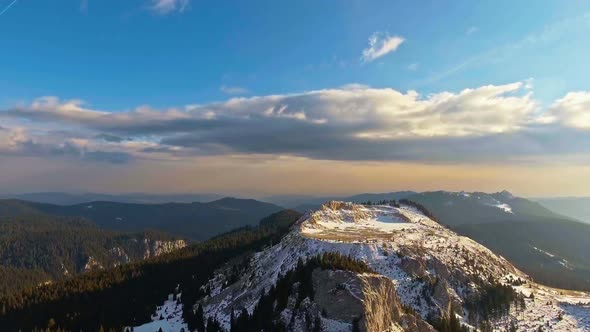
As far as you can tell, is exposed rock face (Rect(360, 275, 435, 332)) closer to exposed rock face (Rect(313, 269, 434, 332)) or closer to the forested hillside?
exposed rock face (Rect(313, 269, 434, 332))

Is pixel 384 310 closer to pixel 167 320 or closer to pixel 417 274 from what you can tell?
pixel 417 274

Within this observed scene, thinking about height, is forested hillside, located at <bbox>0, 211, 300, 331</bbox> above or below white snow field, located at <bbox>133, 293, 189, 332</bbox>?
above

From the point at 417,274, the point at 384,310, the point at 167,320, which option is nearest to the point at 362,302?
the point at 384,310

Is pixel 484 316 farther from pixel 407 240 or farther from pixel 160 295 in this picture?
pixel 160 295

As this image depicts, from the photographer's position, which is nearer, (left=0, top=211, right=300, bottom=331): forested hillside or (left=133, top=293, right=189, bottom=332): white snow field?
(left=133, top=293, right=189, bottom=332): white snow field

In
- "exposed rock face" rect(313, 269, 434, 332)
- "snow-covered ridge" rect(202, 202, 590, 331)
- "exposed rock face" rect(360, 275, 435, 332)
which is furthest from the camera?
"snow-covered ridge" rect(202, 202, 590, 331)

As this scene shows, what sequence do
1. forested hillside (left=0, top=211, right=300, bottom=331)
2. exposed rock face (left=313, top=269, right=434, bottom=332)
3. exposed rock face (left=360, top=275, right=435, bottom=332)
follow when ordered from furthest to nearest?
forested hillside (left=0, top=211, right=300, bottom=331) < exposed rock face (left=360, top=275, right=435, bottom=332) < exposed rock face (left=313, top=269, right=434, bottom=332)

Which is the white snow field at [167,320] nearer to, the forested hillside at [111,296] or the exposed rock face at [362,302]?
the forested hillside at [111,296]

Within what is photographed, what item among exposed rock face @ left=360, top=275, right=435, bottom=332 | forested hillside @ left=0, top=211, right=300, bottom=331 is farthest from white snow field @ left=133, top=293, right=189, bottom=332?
exposed rock face @ left=360, top=275, right=435, bottom=332

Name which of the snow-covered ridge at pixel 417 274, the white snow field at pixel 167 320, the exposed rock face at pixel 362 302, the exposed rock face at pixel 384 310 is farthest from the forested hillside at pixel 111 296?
the exposed rock face at pixel 384 310

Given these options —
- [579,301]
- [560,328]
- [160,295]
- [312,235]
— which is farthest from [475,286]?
[160,295]
